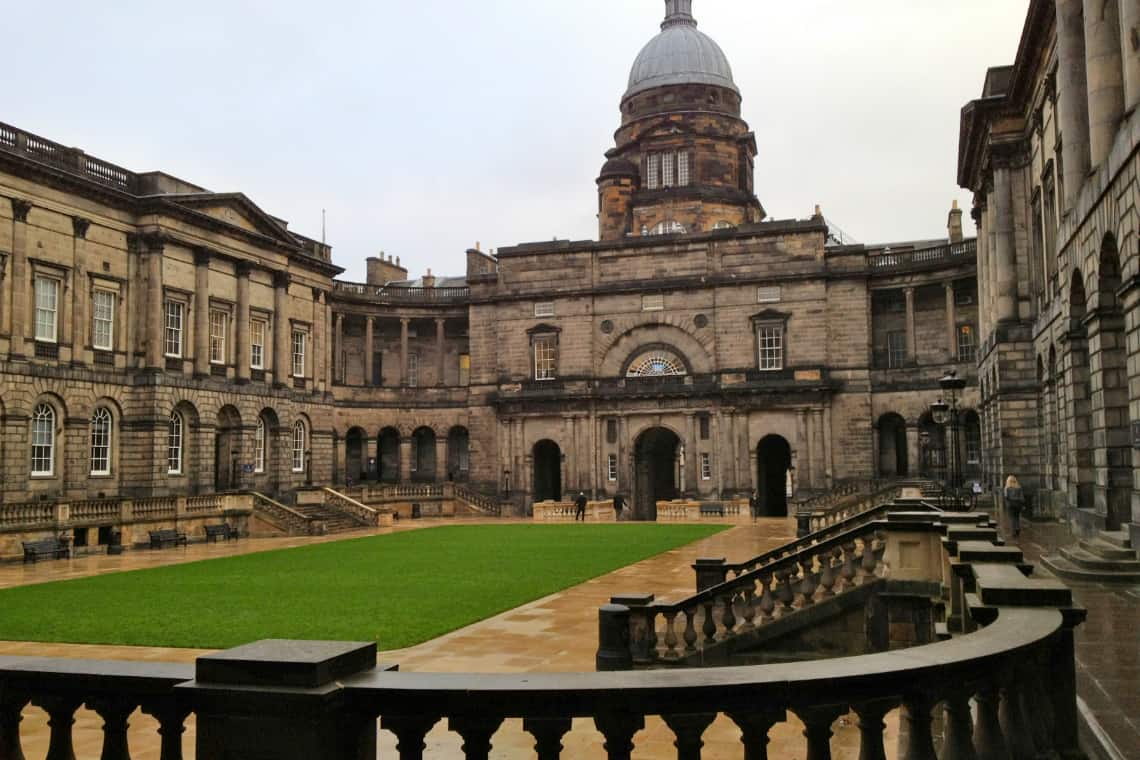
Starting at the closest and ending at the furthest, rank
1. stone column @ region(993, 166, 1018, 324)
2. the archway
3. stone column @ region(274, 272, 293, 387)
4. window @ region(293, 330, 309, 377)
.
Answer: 1. stone column @ region(993, 166, 1018, 324)
2. stone column @ region(274, 272, 293, 387)
3. window @ region(293, 330, 309, 377)
4. the archway

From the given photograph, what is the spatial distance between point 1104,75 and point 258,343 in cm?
3791

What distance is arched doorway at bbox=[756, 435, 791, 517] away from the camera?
5428 centimetres

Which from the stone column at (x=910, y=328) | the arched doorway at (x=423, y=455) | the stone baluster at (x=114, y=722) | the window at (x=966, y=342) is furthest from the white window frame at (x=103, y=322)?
the window at (x=966, y=342)

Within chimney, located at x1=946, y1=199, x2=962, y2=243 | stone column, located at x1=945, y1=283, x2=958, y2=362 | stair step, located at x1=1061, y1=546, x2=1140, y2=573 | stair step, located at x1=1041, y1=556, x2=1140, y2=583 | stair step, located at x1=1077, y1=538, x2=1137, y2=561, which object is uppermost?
chimney, located at x1=946, y1=199, x2=962, y2=243

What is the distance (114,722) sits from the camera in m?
4.79

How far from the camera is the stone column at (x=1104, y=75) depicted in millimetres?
18734

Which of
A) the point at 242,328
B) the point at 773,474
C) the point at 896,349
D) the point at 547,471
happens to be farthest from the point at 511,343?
the point at 896,349

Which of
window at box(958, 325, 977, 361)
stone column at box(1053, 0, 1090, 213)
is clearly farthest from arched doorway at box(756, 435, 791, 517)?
stone column at box(1053, 0, 1090, 213)

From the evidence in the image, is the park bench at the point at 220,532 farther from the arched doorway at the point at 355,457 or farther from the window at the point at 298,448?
the arched doorway at the point at 355,457

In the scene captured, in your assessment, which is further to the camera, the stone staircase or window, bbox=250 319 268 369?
window, bbox=250 319 268 369

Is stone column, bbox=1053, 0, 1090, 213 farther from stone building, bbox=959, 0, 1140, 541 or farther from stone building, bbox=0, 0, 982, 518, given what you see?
stone building, bbox=0, 0, 982, 518

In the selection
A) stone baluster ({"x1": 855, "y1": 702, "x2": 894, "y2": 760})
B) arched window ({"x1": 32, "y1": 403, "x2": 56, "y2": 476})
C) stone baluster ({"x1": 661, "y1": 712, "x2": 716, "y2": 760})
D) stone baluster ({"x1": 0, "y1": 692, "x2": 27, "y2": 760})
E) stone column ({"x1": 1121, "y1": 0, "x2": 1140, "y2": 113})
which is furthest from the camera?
arched window ({"x1": 32, "y1": 403, "x2": 56, "y2": 476})

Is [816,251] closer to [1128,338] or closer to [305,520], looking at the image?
[305,520]

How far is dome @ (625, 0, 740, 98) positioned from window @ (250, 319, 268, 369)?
3190cm
